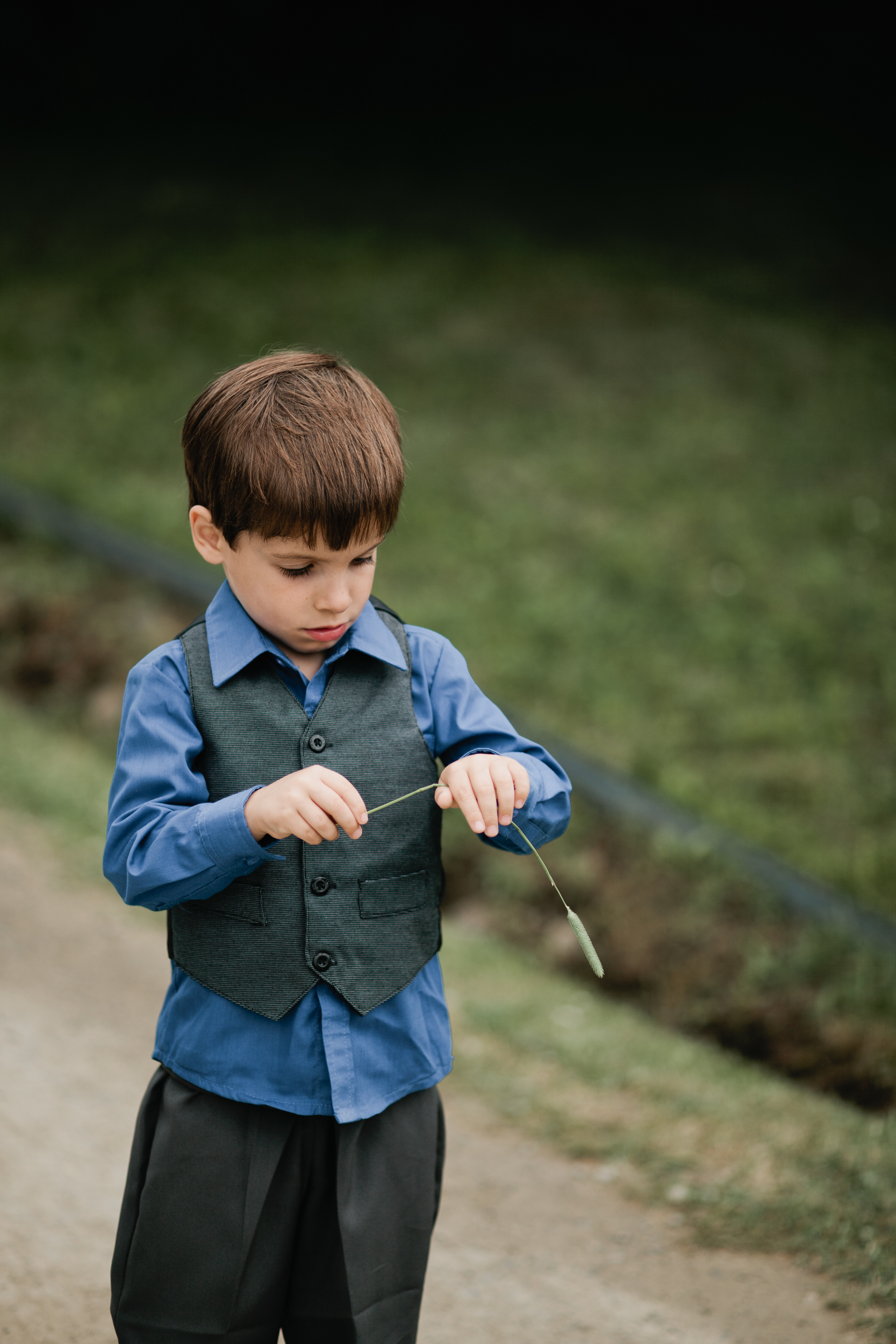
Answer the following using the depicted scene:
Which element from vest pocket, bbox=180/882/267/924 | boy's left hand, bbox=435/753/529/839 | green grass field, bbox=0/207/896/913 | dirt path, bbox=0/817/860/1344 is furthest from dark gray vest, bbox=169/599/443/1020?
green grass field, bbox=0/207/896/913

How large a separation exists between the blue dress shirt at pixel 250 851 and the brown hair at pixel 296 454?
0.15 metres

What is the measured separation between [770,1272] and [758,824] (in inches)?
72.6

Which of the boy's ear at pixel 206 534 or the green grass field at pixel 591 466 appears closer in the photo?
the boy's ear at pixel 206 534

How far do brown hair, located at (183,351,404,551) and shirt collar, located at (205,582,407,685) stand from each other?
99 millimetres

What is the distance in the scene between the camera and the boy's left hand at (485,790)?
56.5 inches

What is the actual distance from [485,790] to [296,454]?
47cm

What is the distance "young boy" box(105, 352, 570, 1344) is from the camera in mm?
1506

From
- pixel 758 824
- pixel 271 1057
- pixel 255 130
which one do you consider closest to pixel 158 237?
pixel 255 130

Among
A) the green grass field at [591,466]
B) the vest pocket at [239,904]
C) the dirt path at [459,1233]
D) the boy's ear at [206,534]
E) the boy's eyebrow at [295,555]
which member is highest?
the green grass field at [591,466]

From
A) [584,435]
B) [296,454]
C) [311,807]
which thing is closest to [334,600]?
[296,454]

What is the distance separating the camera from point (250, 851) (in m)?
1.41

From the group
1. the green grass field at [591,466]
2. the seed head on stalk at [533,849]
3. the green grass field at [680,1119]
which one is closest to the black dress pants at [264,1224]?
the seed head on stalk at [533,849]

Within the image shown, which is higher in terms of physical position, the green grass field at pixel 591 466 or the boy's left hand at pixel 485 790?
the green grass field at pixel 591 466

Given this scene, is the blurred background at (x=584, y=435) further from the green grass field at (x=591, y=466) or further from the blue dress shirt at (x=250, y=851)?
the blue dress shirt at (x=250, y=851)
